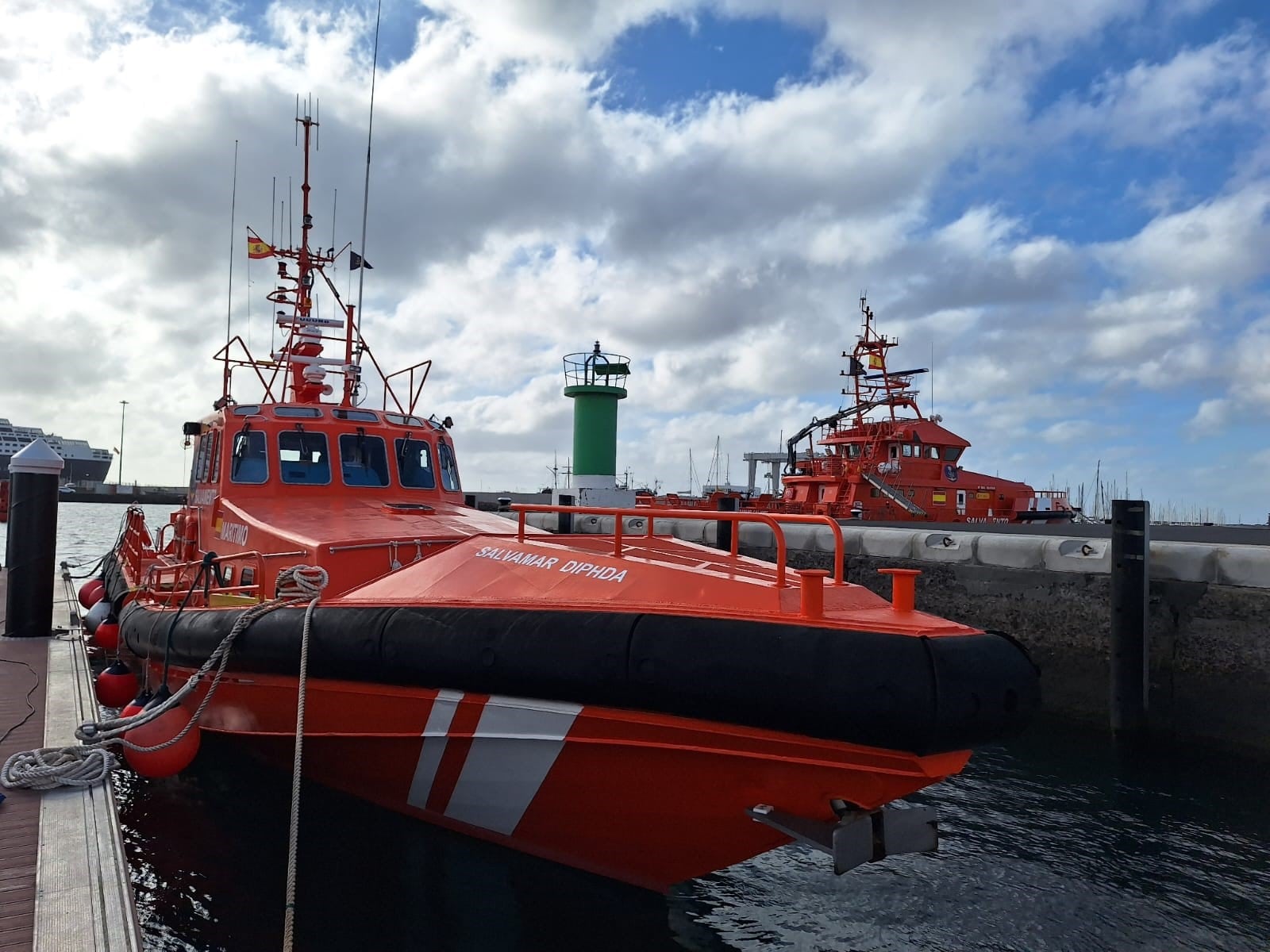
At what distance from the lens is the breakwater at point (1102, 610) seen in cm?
696

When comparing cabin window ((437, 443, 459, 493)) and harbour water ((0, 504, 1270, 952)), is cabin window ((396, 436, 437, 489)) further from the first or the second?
harbour water ((0, 504, 1270, 952))

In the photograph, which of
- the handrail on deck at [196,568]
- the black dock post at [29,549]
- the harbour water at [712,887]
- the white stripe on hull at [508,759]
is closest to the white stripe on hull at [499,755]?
the white stripe on hull at [508,759]

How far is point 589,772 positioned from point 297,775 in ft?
4.08

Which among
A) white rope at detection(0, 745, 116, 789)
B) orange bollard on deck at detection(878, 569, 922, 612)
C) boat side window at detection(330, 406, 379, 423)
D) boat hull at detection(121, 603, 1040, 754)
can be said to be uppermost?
boat side window at detection(330, 406, 379, 423)

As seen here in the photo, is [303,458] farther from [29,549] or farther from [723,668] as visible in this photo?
[723,668]

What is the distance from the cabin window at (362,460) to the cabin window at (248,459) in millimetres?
559

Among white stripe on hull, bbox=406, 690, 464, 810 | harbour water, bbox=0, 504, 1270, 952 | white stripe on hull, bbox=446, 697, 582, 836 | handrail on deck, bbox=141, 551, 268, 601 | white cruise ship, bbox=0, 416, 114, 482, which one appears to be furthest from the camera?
white cruise ship, bbox=0, 416, 114, 482

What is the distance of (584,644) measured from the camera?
11.5 feet

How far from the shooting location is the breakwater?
6.96 m

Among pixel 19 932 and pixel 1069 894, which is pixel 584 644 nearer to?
pixel 19 932

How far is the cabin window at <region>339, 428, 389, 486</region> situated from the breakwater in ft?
13.5

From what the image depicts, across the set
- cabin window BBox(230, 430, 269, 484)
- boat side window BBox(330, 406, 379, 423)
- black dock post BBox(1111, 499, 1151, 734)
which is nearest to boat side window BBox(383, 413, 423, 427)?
boat side window BBox(330, 406, 379, 423)

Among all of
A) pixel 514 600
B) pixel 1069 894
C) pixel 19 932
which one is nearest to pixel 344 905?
pixel 19 932

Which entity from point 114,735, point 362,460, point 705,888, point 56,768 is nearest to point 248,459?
point 362,460
